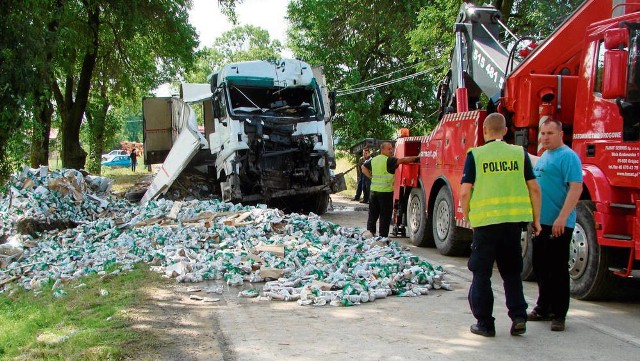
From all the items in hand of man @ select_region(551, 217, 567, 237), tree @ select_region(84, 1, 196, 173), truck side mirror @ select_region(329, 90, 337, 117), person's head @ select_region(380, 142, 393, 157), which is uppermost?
tree @ select_region(84, 1, 196, 173)

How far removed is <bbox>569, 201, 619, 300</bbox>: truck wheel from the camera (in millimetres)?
6223

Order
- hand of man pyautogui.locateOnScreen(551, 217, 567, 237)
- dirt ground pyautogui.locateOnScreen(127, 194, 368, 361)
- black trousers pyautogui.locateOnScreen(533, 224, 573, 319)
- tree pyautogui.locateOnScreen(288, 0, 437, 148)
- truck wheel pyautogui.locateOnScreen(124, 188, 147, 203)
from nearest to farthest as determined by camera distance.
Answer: dirt ground pyautogui.locateOnScreen(127, 194, 368, 361), hand of man pyautogui.locateOnScreen(551, 217, 567, 237), black trousers pyautogui.locateOnScreen(533, 224, 573, 319), truck wheel pyautogui.locateOnScreen(124, 188, 147, 203), tree pyautogui.locateOnScreen(288, 0, 437, 148)

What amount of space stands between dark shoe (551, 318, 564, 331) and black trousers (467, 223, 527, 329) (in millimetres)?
442

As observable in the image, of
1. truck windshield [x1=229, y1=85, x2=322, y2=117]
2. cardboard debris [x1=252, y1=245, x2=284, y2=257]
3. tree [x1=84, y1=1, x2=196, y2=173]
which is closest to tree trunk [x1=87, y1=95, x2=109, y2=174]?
tree [x1=84, y1=1, x2=196, y2=173]

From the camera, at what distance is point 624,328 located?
5.55 m

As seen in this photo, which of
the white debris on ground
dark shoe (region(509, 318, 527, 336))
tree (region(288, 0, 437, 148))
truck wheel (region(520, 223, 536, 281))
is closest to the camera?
dark shoe (region(509, 318, 527, 336))

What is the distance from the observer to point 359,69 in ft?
86.8

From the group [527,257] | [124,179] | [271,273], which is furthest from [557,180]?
[124,179]

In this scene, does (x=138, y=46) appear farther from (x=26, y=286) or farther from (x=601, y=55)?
(x=601, y=55)

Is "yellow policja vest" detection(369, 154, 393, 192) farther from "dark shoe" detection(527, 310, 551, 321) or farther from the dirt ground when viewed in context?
"dark shoe" detection(527, 310, 551, 321)

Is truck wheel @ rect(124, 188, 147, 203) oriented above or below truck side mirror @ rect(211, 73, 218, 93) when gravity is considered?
below

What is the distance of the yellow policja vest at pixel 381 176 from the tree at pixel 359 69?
14.2 meters

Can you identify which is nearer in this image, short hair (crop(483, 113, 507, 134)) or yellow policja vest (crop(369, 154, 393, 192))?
short hair (crop(483, 113, 507, 134))

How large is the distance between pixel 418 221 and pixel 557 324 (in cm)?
543
